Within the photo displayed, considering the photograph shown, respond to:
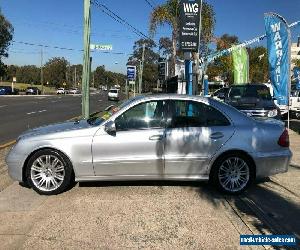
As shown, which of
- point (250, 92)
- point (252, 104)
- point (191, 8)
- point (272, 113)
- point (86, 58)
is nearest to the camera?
point (86, 58)

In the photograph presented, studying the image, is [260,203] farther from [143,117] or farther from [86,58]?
[86,58]

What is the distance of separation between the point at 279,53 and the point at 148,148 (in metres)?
10.8

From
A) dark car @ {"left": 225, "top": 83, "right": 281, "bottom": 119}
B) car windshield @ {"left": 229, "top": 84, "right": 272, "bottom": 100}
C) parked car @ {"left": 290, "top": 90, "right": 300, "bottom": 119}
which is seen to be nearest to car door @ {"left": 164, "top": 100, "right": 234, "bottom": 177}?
dark car @ {"left": 225, "top": 83, "right": 281, "bottom": 119}

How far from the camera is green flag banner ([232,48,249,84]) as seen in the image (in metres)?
27.9

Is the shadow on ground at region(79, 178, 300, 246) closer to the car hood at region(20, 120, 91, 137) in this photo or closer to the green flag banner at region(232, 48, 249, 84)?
the car hood at region(20, 120, 91, 137)

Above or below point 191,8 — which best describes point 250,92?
below

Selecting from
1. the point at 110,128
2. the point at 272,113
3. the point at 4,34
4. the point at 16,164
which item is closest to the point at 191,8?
the point at 272,113

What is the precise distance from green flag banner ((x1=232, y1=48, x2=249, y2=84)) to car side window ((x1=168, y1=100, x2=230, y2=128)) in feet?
70.4

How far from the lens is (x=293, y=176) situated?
8.25m

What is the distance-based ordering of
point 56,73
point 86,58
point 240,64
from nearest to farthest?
point 86,58
point 240,64
point 56,73

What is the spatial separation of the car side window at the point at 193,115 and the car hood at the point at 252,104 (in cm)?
898

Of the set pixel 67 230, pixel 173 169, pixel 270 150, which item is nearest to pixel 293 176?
pixel 270 150

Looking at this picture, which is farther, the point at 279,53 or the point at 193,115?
the point at 279,53

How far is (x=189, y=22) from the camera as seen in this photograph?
1478 centimetres
